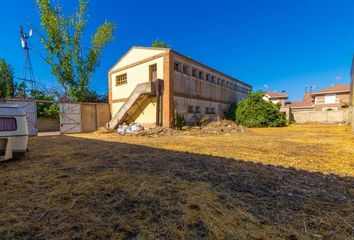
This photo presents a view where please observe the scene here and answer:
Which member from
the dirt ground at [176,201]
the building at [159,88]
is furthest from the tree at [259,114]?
the dirt ground at [176,201]

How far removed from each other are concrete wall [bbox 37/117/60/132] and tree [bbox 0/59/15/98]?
486cm

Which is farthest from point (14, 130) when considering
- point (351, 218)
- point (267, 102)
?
point (267, 102)

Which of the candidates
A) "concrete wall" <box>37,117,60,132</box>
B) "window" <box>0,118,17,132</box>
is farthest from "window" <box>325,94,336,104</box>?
"window" <box>0,118,17,132</box>

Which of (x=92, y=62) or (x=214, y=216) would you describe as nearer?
(x=214, y=216)

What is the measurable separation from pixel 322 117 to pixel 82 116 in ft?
100

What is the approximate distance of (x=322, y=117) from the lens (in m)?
26.6

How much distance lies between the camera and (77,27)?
21016 mm

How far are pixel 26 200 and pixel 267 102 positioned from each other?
22.0 m

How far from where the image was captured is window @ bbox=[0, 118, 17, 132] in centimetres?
382

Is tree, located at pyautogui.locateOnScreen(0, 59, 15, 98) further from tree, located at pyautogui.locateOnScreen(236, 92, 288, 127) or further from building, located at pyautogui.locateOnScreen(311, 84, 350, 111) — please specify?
building, located at pyautogui.locateOnScreen(311, 84, 350, 111)

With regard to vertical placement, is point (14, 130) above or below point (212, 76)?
below

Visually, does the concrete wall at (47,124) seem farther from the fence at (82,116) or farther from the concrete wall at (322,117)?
the concrete wall at (322,117)

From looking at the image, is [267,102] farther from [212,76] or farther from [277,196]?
[277,196]

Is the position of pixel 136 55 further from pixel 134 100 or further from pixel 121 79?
pixel 134 100
